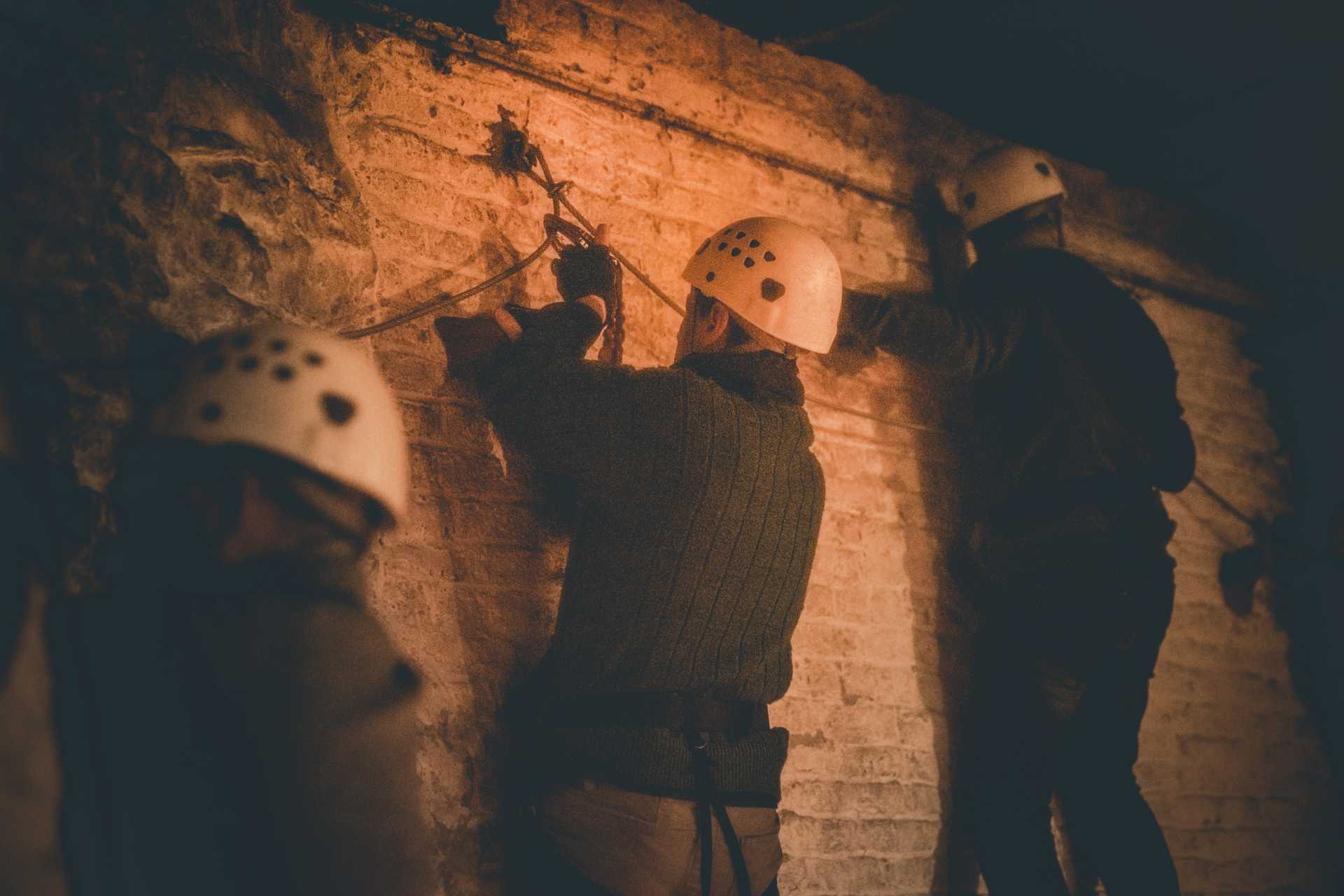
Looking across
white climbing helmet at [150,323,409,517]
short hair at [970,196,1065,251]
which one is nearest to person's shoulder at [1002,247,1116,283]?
short hair at [970,196,1065,251]

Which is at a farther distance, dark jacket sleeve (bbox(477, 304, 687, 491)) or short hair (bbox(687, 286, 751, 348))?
short hair (bbox(687, 286, 751, 348))

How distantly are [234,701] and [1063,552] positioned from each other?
2.53m

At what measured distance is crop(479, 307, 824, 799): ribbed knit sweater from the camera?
1.95 metres

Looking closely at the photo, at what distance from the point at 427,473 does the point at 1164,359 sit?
2544 mm

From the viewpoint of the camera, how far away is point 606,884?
73.1 inches

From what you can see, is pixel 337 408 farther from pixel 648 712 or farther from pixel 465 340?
pixel 648 712

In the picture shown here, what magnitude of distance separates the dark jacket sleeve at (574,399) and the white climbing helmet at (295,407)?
51 centimetres

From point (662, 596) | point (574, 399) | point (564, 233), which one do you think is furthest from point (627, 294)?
point (662, 596)

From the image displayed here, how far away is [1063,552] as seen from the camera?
9.30ft

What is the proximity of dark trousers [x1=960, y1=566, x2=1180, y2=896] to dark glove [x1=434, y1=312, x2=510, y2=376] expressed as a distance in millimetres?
2047

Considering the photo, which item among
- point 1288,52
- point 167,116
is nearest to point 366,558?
point 167,116

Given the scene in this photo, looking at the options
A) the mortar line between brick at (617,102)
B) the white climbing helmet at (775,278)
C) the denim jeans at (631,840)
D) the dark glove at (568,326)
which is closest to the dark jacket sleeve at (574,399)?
the dark glove at (568,326)

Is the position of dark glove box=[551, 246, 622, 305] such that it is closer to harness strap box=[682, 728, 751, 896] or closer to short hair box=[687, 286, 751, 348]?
short hair box=[687, 286, 751, 348]

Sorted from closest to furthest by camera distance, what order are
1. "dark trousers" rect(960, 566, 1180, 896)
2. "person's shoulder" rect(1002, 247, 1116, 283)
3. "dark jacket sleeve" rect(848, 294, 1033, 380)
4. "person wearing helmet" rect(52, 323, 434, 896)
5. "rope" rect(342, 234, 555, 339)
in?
1. "person wearing helmet" rect(52, 323, 434, 896)
2. "rope" rect(342, 234, 555, 339)
3. "dark trousers" rect(960, 566, 1180, 896)
4. "dark jacket sleeve" rect(848, 294, 1033, 380)
5. "person's shoulder" rect(1002, 247, 1116, 283)
